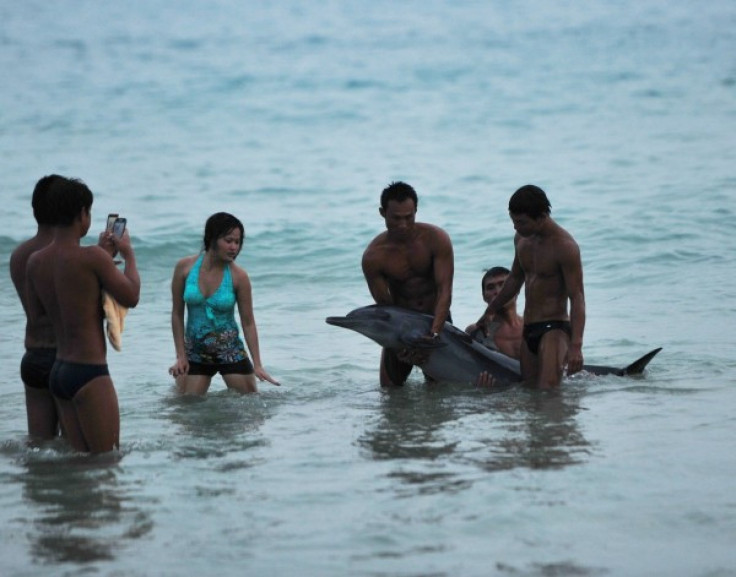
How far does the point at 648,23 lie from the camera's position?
47.9 m

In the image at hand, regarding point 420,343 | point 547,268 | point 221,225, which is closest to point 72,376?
point 221,225

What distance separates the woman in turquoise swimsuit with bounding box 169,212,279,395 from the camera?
27.5 feet

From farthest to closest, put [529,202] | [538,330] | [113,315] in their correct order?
[538,330], [529,202], [113,315]

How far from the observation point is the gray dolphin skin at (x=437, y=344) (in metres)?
8.70

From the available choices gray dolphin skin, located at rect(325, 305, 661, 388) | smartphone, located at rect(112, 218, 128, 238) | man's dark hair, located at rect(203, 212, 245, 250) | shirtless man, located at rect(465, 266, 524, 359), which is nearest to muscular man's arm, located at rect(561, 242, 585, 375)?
gray dolphin skin, located at rect(325, 305, 661, 388)

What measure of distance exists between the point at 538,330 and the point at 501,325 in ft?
3.44

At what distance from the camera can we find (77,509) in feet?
20.7

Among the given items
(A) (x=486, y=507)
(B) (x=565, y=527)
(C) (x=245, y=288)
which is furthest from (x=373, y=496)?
(C) (x=245, y=288)

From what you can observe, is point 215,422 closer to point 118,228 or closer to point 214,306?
point 214,306

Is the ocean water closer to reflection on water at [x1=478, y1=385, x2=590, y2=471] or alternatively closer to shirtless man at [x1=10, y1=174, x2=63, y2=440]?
reflection on water at [x1=478, y1=385, x2=590, y2=471]

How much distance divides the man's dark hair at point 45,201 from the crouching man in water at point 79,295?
1.5 inches

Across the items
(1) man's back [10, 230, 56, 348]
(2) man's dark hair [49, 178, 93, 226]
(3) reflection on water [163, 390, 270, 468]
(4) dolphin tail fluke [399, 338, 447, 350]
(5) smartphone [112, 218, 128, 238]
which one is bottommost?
(3) reflection on water [163, 390, 270, 468]

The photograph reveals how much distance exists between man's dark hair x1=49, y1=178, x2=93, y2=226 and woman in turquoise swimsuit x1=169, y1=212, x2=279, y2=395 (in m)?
1.99

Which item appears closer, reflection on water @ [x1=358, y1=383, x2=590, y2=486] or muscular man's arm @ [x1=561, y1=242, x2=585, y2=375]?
reflection on water @ [x1=358, y1=383, x2=590, y2=486]
